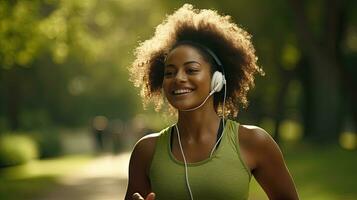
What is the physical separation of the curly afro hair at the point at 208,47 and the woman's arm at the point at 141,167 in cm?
35

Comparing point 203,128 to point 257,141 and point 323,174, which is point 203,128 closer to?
point 257,141

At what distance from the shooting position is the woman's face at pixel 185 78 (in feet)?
12.5

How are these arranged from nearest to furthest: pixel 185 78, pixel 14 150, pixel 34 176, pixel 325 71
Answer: pixel 185 78, pixel 34 176, pixel 325 71, pixel 14 150

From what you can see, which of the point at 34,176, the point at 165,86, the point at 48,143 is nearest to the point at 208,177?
the point at 165,86

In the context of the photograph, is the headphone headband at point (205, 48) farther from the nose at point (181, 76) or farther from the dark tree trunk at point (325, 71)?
the dark tree trunk at point (325, 71)

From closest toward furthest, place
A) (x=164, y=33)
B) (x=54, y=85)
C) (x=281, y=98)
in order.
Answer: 1. (x=164, y=33)
2. (x=281, y=98)
3. (x=54, y=85)

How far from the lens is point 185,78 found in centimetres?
379

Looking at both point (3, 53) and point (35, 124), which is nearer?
point (3, 53)

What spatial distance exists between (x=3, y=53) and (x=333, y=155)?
9.02 m

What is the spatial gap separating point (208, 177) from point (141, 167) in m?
0.37

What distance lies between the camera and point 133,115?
103m

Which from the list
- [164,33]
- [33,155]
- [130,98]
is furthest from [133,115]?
[164,33]

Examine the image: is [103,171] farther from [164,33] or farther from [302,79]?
[164,33]

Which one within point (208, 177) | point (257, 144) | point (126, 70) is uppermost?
point (126, 70)
